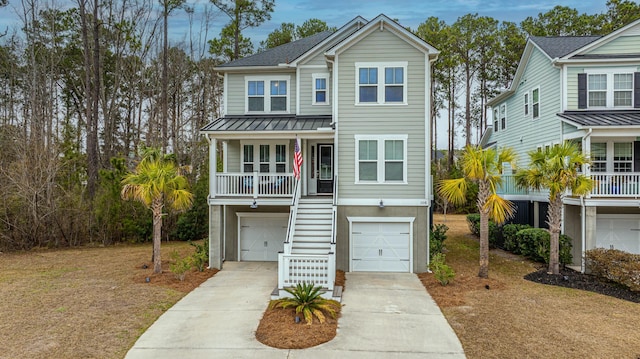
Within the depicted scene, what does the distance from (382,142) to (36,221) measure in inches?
646

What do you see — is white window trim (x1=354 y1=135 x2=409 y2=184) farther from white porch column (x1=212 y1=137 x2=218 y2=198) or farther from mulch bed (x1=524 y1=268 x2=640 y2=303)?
mulch bed (x1=524 y1=268 x2=640 y2=303)

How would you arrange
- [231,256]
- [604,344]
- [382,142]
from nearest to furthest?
[604,344] → [382,142] → [231,256]

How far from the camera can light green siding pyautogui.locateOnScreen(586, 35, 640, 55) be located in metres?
16.3

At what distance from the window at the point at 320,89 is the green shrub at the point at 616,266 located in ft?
36.2

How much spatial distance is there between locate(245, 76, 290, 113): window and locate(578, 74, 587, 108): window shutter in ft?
39.7

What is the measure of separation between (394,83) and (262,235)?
7963 millimetres

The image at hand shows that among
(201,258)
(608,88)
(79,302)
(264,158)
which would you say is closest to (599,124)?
(608,88)

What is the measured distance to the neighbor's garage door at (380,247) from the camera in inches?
563

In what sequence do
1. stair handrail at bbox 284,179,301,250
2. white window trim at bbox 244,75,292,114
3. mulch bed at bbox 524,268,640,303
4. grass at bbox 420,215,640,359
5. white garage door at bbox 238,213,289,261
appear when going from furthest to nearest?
1. white window trim at bbox 244,75,292,114
2. white garage door at bbox 238,213,289,261
3. stair handrail at bbox 284,179,301,250
4. mulch bed at bbox 524,268,640,303
5. grass at bbox 420,215,640,359

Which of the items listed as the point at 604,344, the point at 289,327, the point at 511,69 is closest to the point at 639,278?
the point at 604,344

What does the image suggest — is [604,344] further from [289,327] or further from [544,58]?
[544,58]

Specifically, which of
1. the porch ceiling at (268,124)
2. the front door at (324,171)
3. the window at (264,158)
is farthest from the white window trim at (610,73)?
the window at (264,158)

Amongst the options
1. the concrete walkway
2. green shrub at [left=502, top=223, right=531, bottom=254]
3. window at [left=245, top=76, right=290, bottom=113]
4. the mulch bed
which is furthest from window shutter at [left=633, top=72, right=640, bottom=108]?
window at [left=245, top=76, right=290, bottom=113]

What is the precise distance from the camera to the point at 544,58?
57.8 ft
